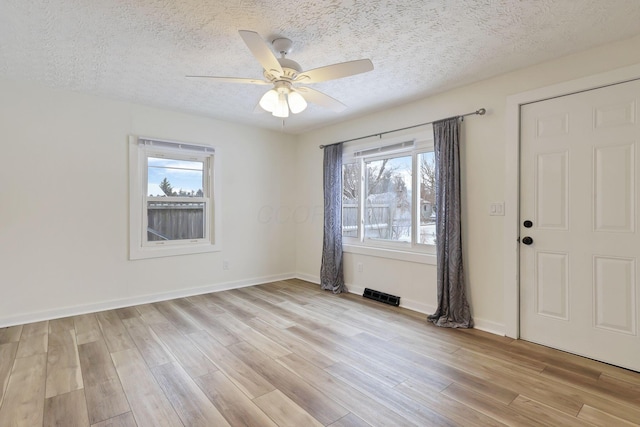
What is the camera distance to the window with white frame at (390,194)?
11.6ft

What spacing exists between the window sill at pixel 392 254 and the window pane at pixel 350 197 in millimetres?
214

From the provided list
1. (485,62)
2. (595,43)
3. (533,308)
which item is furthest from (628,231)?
(485,62)

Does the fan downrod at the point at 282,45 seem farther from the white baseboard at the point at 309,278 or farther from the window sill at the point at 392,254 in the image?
the white baseboard at the point at 309,278

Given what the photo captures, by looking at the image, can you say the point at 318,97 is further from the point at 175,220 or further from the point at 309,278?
the point at 309,278

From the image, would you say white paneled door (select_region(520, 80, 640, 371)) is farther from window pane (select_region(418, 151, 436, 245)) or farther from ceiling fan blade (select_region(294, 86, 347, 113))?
ceiling fan blade (select_region(294, 86, 347, 113))

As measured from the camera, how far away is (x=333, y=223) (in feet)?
14.5

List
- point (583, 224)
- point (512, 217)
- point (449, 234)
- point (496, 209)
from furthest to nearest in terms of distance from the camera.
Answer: point (449, 234)
point (496, 209)
point (512, 217)
point (583, 224)

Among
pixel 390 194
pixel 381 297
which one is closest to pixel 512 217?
pixel 390 194

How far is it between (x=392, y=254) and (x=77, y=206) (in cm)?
357

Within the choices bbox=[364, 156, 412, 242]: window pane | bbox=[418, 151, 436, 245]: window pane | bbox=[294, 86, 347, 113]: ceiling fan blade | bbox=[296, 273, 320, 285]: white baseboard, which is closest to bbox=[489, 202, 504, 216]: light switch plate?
bbox=[418, 151, 436, 245]: window pane

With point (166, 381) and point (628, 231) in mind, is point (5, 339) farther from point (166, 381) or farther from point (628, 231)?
point (628, 231)

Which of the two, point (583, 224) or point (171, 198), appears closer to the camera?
point (583, 224)

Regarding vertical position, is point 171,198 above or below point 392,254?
above

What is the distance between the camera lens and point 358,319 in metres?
3.24
